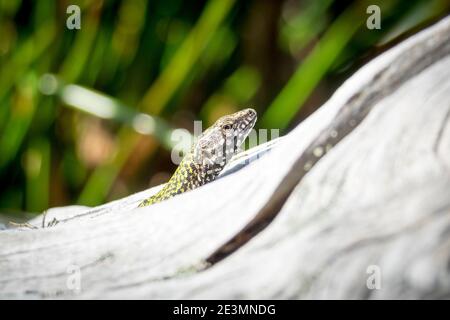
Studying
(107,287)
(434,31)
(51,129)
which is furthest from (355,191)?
(51,129)

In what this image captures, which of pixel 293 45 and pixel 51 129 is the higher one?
pixel 293 45

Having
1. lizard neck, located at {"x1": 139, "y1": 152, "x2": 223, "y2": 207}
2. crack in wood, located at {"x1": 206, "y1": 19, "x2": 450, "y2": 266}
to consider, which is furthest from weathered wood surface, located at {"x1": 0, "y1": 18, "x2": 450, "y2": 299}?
lizard neck, located at {"x1": 139, "y1": 152, "x2": 223, "y2": 207}

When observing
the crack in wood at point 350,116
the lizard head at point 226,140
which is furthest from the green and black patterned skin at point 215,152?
the crack in wood at point 350,116

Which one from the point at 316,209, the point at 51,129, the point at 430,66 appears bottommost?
the point at 316,209

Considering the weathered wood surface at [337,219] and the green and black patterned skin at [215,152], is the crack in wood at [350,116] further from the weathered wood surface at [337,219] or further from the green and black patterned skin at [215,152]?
the green and black patterned skin at [215,152]

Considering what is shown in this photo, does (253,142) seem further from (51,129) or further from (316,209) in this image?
(316,209)

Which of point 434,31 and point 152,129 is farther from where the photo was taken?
point 152,129
